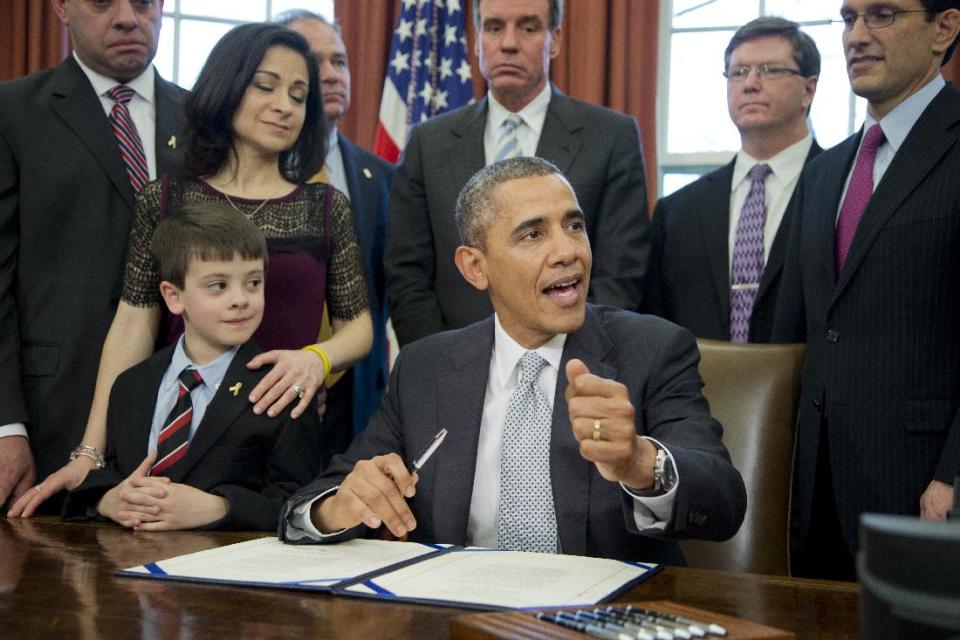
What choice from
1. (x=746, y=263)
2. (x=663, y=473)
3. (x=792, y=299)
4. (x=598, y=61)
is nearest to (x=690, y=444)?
(x=663, y=473)

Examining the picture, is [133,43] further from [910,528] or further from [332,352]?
[910,528]

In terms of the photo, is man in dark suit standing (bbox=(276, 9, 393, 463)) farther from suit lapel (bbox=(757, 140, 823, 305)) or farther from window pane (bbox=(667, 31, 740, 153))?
window pane (bbox=(667, 31, 740, 153))

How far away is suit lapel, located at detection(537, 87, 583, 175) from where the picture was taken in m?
3.35

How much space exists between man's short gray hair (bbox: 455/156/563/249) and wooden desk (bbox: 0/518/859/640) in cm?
102

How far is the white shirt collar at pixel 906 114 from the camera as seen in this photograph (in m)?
2.89

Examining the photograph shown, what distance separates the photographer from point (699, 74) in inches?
238

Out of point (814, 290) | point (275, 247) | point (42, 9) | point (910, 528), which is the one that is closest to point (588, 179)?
point (814, 290)

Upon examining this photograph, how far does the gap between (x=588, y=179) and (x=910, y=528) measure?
261 centimetres

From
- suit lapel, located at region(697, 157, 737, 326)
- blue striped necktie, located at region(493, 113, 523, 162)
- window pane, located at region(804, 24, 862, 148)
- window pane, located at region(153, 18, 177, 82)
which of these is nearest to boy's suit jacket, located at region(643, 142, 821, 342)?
suit lapel, located at region(697, 157, 737, 326)

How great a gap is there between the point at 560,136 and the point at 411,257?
0.60 m

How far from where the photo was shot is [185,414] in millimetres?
2492

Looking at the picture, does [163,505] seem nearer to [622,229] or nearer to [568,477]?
[568,477]

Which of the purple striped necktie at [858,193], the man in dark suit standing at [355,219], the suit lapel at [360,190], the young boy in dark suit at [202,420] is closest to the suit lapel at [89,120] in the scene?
the young boy in dark suit at [202,420]

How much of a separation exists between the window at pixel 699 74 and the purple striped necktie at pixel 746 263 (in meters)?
2.40
